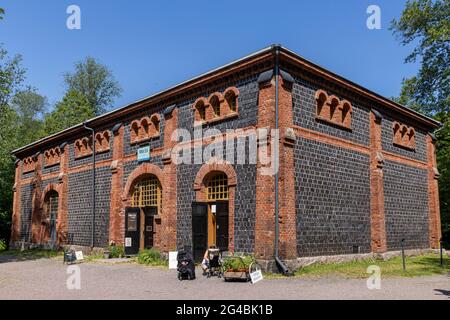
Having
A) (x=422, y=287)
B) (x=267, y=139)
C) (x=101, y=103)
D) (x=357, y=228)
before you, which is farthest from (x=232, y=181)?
(x=101, y=103)

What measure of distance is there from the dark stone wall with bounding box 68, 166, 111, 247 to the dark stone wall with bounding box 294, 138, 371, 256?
10941 mm

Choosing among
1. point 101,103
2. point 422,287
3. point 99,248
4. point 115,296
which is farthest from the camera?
point 101,103

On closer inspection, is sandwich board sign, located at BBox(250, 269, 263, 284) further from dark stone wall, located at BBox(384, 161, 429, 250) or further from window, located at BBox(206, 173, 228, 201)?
dark stone wall, located at BBox(384, 161, 429, 250)

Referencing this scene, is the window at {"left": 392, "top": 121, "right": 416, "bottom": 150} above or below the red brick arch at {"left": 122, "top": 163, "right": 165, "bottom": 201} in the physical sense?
above

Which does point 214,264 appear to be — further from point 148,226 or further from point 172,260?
point 148,226

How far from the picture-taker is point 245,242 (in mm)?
15156

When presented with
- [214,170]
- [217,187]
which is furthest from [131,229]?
[214,170]

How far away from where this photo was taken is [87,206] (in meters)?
23.9

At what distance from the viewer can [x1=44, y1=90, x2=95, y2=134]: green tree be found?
42188 mm

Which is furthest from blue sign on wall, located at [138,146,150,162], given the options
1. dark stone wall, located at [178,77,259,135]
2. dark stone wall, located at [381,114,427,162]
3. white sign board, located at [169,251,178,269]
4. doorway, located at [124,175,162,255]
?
dark stone wall, located at [381,114,427,162]

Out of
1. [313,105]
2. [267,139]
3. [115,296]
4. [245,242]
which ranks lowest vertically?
[115,296]

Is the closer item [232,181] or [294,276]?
[294,276]

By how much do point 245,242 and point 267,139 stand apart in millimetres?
3531

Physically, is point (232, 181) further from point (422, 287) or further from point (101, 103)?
point (101, 103)
